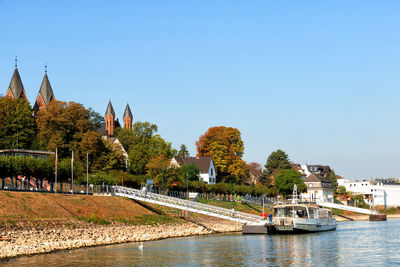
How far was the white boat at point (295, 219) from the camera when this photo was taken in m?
58.3

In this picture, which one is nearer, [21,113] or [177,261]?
[177,261]

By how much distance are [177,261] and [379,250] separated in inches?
671

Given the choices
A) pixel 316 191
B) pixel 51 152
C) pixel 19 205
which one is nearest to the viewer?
pixel 19 205

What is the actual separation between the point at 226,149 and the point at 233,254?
85.8m

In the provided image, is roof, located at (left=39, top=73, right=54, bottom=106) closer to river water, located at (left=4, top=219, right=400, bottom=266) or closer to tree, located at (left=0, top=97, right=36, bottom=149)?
A: tree, located at (left=0, top=97, right=36, bottom=149)

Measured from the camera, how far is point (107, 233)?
49375mm

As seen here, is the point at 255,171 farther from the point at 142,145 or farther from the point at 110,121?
the point at 142,145

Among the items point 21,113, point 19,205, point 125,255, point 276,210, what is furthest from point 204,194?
point 125,255

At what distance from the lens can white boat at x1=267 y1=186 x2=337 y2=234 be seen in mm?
58312

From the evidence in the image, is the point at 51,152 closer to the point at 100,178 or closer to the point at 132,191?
the point at 100,178

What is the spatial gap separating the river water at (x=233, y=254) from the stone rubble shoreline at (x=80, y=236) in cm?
143

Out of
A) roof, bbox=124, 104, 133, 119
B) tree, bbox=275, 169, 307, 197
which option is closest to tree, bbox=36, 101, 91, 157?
tree, bbox=275, 169, 307, 197

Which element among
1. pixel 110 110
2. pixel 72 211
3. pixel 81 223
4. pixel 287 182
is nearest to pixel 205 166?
pixel 287 182

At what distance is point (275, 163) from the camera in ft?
485
